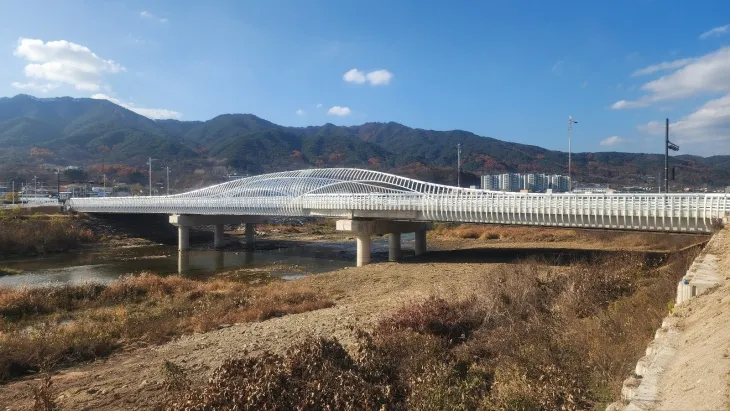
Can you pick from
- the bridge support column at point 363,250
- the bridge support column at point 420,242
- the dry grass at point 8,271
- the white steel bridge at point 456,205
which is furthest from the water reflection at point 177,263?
the bridge support column at point 420,242

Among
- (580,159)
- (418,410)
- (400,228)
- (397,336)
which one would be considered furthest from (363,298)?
(580,159)

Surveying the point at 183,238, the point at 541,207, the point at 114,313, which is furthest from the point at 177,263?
the point at 541,207

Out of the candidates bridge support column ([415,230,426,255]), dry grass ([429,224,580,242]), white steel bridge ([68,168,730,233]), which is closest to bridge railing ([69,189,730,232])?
white steel bridge ([68,168,730,233])

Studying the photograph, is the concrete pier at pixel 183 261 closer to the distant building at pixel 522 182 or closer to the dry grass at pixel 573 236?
the dry grass at pixel 573 236

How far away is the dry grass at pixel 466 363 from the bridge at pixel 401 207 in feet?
37.0

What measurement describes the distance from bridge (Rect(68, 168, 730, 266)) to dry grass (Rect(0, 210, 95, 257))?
5.19 meters

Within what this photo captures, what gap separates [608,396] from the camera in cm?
640

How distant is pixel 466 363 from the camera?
8609 millimetres

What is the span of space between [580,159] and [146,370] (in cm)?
15517

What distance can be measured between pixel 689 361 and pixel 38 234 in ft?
186

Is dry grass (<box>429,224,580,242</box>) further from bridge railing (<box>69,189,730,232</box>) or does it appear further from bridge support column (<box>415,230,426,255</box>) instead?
bridge railing (<box>69,189,730,232</box>)

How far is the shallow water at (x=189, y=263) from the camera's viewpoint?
107 ft

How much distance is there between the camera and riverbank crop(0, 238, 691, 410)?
703 cm

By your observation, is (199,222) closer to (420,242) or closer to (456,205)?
(420,242)
